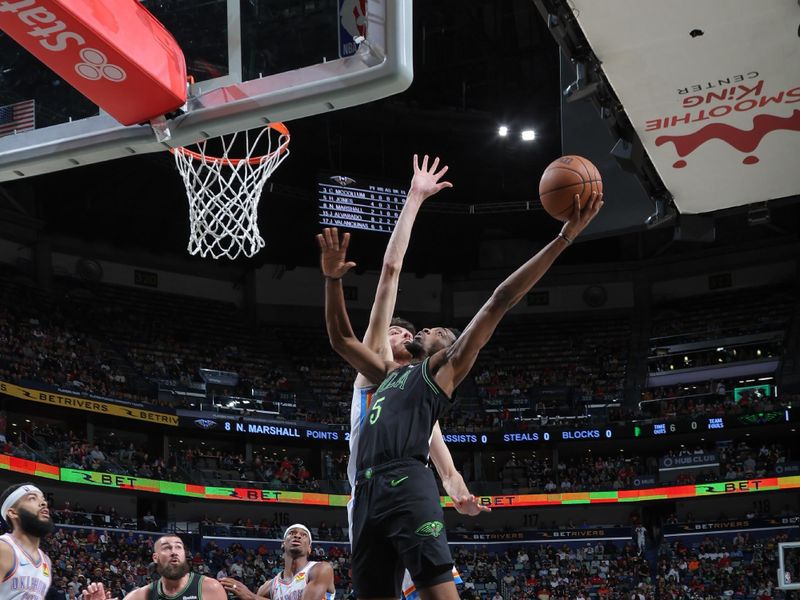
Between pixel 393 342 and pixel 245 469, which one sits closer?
pixel 393 342

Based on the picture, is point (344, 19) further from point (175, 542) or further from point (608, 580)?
point (608, 580)

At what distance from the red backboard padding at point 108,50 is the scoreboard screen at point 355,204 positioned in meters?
20.6

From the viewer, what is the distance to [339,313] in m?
4.17

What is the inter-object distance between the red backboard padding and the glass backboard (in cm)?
12

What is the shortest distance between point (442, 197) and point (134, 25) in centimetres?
2749

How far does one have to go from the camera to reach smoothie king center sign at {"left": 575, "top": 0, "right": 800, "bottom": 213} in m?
5.56

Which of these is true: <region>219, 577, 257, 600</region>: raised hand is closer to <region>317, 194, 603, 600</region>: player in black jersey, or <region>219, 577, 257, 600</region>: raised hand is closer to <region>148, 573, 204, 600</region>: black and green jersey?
<region>148, 573, 204, 600</region>: black and green jersey

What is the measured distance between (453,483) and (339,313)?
4.17 ft

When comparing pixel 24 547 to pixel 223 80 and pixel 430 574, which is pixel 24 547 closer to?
pixel 223 80

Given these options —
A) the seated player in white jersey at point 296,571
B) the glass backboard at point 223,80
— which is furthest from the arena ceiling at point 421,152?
the glass backboard at point 223,80

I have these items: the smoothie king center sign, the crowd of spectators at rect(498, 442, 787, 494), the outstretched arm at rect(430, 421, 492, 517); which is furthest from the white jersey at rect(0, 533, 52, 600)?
the crowd of spectators at rect(498, 442, 787, 494)

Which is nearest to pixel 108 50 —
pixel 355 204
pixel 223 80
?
pixel 223 80

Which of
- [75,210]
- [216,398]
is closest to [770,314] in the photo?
[216,398]

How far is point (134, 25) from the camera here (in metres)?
4.93
